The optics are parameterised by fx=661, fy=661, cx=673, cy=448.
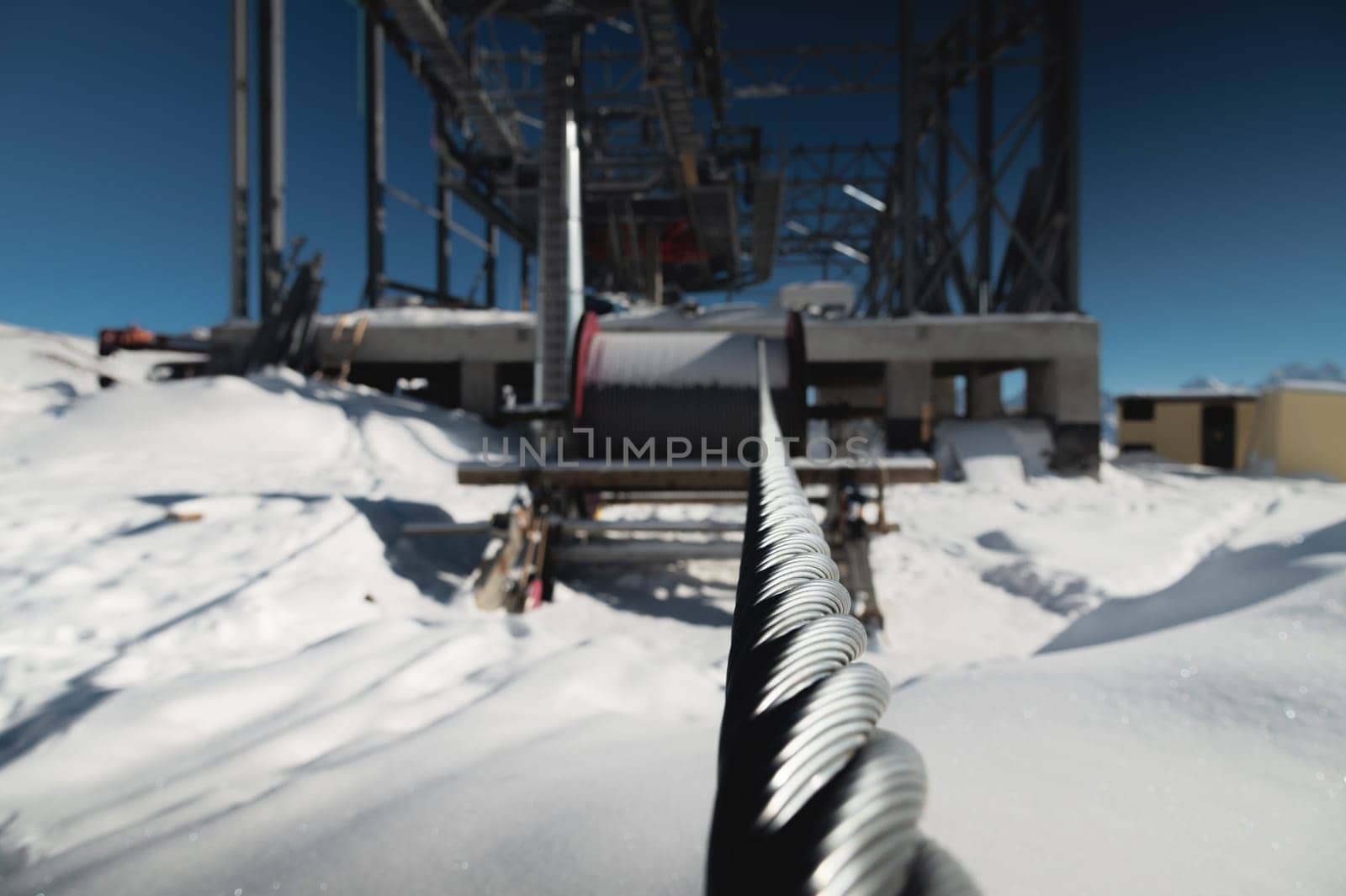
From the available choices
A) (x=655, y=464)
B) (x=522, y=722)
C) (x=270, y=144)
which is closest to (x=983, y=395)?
(x=655, y=464)

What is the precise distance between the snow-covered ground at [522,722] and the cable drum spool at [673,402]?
1.36m

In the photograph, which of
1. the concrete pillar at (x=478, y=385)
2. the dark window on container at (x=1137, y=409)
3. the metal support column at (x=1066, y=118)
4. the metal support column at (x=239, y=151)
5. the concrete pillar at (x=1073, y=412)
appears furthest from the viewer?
the dark window on container at (x=1137, y=409)

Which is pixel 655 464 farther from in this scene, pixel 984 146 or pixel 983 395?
pixel 984 146

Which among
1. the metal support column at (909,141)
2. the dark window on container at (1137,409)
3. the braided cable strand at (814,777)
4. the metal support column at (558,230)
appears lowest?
the braided cable strand at (814,777)

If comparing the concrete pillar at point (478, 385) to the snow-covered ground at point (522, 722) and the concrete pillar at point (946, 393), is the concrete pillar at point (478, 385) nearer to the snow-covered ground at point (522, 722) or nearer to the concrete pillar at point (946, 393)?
the snow-covered ground at point (522, 722)

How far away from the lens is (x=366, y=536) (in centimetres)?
411

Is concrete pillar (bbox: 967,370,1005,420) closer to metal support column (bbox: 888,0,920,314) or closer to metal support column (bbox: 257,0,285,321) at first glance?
metal support column (bbox: 888,0,920,314)

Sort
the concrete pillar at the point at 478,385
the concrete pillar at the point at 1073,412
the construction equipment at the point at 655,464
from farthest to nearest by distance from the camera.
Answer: the concrete pillar at the point at 478,385 → the concrete pillar at the point at 1073,412 → the construction equipment at the point at 655,464

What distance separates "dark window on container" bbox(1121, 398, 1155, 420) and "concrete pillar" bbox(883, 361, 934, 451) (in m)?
10.6

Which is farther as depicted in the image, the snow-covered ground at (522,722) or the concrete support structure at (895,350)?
the concrete support structure at (895,350)

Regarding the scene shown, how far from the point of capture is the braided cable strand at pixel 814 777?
409 millimetres

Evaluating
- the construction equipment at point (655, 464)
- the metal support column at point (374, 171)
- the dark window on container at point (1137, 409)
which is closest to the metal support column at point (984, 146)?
the dark window on container at point (1137, 409)

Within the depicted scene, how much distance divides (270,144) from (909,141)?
42.4 feet

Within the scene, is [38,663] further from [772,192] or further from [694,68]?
[772,192]
